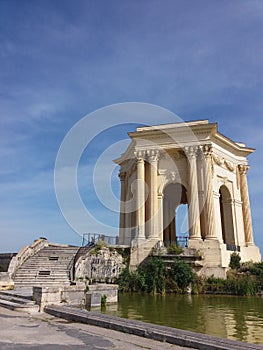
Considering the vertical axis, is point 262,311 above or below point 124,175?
below

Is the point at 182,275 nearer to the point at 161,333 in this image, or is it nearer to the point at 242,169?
the point at 242,169

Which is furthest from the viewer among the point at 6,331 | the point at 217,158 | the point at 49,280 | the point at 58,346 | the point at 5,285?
the point at 217,158

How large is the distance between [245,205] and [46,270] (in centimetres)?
1855

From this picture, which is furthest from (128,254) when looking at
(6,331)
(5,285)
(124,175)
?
(6,331)

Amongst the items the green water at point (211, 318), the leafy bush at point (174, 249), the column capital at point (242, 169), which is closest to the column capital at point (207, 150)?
the column capital at point (242, 169)

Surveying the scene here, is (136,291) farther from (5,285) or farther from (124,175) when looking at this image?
(124,175)

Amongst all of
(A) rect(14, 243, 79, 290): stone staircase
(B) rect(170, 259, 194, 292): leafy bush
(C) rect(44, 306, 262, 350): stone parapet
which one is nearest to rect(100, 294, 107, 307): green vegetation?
(A) rect(14, 243, 79, 290): stone staircase

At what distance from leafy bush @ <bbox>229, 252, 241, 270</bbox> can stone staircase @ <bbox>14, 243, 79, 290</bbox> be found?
1105cm

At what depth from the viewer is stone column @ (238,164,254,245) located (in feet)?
91.7

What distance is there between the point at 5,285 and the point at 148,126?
1652 centimetres

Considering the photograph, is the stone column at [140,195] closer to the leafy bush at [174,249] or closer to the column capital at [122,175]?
the leafy bush at [174,249]

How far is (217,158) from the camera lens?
2662 cm

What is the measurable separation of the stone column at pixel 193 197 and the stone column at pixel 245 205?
660 cm

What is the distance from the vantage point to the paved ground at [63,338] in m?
5.43
